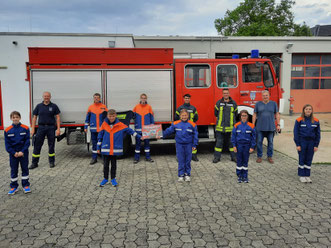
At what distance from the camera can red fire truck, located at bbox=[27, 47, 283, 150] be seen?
7211mm

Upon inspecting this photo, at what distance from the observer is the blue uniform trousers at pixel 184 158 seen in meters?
5.74

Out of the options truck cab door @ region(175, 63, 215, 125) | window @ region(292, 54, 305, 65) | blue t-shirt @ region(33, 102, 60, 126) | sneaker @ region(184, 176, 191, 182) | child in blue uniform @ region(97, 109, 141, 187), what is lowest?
sneaker @ region(184, 176, 191, 182)

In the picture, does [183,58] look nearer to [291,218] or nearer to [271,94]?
[271,94]

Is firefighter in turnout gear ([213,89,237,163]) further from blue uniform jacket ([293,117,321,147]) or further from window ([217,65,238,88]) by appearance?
blue uniform jacket ([293,117,321,147])

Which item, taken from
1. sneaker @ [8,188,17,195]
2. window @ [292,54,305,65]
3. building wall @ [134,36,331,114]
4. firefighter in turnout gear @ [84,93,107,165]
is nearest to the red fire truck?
firefighter in turnout gear @ [84,93,107,165]

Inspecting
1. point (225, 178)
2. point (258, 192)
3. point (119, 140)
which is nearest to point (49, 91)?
point (119, 140)

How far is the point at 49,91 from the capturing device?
721 centimetres

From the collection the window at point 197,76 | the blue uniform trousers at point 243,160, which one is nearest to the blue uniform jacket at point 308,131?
the blue uniform trousers at point 243,160

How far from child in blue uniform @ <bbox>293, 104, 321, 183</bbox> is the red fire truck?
2.37 metres

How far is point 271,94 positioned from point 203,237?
5639mm

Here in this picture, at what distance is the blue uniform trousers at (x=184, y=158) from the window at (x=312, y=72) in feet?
51.4

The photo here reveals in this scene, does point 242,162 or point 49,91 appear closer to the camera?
point 242,162

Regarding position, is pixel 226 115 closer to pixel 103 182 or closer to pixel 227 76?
pixel 227 76

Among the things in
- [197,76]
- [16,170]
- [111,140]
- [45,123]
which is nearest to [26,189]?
[16,170]
